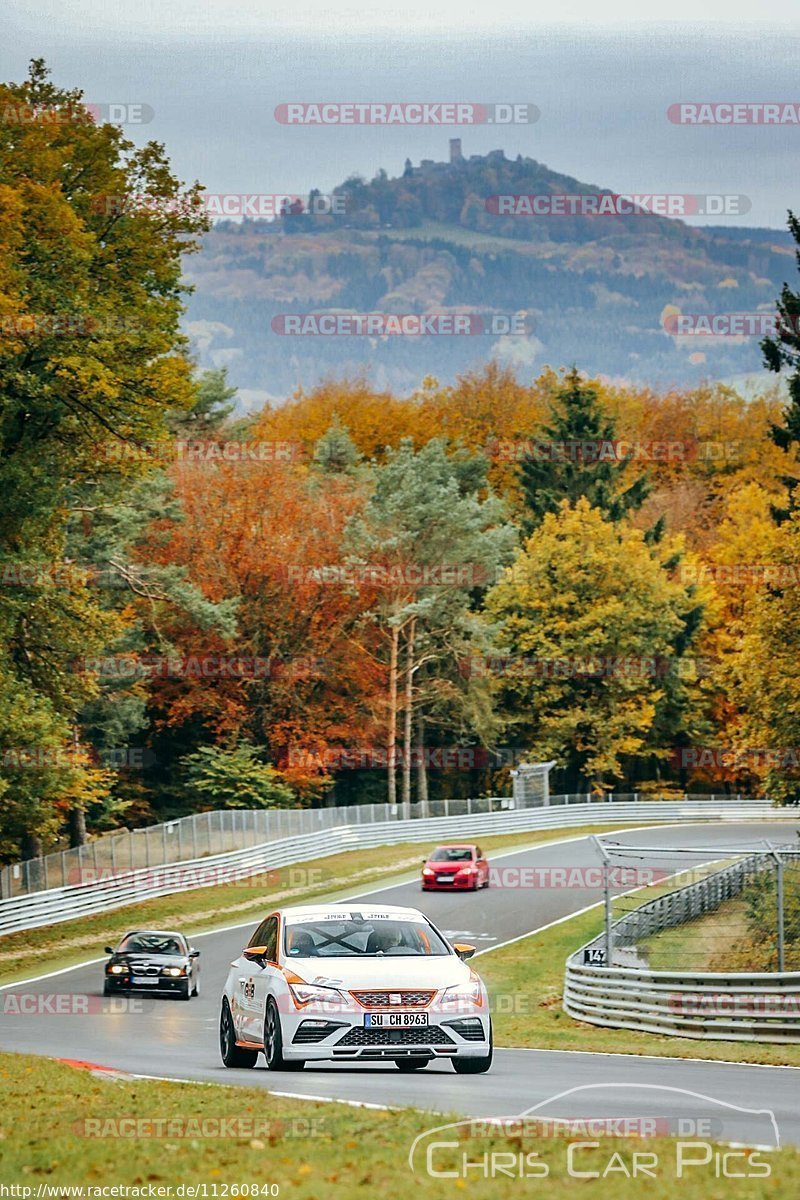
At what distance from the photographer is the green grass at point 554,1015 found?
2095cm

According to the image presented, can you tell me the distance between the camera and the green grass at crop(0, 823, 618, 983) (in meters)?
40.6

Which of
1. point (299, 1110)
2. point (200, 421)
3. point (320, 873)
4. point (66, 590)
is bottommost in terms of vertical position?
point (320, 873)

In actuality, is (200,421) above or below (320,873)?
above

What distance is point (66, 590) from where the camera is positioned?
140 feet

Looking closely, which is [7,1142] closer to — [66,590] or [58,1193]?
[58,1193]

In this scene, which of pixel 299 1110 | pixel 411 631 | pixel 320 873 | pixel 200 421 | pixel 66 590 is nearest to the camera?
pixel 299 1110

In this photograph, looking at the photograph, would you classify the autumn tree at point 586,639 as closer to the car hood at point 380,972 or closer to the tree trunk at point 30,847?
the tree trunk at point 30,847

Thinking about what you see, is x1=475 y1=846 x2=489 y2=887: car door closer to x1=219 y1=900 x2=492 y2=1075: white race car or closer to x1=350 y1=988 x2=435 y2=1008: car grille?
x1=219 y1=900 x2=492 y2=1075: white race car

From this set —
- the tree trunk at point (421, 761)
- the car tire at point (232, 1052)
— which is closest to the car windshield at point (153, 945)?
the car tire at point (232, 1052)

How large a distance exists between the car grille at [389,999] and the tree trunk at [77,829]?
45.2 metres

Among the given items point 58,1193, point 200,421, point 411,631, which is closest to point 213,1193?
point 58,1193

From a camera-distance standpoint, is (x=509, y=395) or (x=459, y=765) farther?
(x=509, y=395)

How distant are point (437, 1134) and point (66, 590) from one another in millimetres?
33359

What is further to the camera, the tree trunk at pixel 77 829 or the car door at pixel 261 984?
the tree trunk at pixel 77 829
